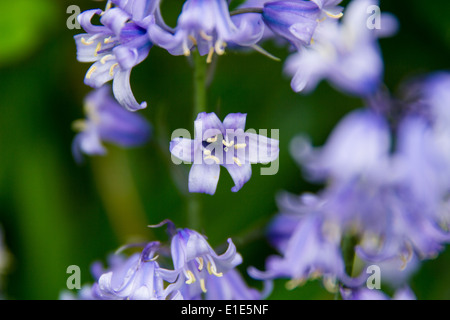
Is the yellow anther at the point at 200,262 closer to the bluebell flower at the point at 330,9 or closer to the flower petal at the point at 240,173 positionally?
the flower petal at the point at 240,173

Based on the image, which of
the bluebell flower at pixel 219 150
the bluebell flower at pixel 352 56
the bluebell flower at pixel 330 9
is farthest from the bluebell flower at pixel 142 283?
the bluebell flower at pixel 352 56

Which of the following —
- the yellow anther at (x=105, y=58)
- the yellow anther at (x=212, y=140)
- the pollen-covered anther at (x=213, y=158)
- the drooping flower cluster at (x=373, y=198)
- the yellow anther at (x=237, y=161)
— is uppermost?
the yellow anther at (x=105, y=58)

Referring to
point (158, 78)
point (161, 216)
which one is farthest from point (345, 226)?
point (158, 78)

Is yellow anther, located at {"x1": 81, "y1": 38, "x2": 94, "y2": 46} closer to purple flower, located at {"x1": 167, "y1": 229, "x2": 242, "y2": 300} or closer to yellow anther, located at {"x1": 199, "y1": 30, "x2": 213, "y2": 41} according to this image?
yellow anther, located at {"x1": 199, "y1": 30, "x2": 213, "y2": 41}
